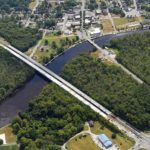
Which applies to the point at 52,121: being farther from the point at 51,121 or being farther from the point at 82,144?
the point at 82,144

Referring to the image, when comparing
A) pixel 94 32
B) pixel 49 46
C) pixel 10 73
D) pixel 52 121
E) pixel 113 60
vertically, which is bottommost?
pixel 52 121

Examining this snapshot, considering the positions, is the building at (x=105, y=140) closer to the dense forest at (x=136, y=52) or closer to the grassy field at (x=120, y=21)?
the dense forest at (x=136, y=52)

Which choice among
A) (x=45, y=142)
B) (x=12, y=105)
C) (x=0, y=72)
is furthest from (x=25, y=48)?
(x=45, y=142)

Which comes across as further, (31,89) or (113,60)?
(113,60)

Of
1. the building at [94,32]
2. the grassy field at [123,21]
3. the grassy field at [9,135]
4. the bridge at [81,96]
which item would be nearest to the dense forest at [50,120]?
the grassy field at [9,135]

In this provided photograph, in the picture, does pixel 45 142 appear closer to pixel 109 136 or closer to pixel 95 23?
pixel 109 136

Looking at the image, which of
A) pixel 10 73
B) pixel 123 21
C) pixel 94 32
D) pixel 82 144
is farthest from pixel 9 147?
pixel 123 21

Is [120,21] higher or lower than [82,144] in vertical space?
higher
